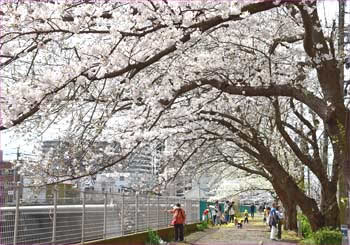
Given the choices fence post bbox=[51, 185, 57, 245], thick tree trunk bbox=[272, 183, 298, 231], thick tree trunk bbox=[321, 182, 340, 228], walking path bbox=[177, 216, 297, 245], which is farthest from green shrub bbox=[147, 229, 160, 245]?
thick tree trunk bbox=[272, 183, 298, 231]

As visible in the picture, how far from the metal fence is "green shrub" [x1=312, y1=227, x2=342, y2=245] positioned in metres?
5.93

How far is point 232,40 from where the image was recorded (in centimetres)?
1157

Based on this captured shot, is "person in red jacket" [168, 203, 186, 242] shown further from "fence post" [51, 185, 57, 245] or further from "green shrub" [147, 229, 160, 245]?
"fence post" [51, 185, 57, 245]

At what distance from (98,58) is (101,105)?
4.36 m

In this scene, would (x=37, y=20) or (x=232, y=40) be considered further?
(x=232, y=40)

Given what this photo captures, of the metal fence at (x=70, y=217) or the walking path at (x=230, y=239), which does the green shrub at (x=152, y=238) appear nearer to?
the metal fence at (x=70, y=217)

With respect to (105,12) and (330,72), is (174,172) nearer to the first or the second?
(330,72)

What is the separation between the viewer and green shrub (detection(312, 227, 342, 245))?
1543cm

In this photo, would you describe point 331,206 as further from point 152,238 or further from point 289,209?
point 289,209

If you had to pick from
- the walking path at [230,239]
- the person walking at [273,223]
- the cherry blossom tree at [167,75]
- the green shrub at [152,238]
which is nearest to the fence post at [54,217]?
the cherry blossom tree at [167,75]

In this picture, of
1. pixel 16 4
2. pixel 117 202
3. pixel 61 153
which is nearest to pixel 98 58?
pixel 16 4

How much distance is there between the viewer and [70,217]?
1104 centimetres

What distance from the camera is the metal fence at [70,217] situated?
28.7 feet

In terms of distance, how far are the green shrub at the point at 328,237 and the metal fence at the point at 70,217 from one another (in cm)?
593
